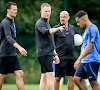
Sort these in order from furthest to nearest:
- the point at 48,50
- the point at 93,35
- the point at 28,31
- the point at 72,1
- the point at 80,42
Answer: the point at 72,1 → the point at 28,31 → the point at 80,42 → the point at 48,50 → the point at 93,35

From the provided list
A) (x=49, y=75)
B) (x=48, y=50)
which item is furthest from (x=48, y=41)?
(x=49, y=75)

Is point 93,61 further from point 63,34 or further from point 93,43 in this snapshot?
point 63,34

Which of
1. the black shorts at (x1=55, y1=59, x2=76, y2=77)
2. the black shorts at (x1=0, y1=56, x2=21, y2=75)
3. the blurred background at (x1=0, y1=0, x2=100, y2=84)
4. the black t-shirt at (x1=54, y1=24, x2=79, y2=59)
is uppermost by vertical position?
the blurred background at (x1=0, y1=0, x2=100, y2=84)

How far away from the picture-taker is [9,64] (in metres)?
7.91

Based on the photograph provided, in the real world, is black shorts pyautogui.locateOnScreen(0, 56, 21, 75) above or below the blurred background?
below

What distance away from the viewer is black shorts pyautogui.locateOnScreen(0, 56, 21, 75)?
786cm

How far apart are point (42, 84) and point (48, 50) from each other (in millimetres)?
877

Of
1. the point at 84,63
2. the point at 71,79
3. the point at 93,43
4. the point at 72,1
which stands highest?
the point at 72,1

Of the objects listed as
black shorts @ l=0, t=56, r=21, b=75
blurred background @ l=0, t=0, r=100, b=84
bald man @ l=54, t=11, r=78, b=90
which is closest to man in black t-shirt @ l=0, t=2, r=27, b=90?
black shorts @ l=0, t=56, r=21, b=75

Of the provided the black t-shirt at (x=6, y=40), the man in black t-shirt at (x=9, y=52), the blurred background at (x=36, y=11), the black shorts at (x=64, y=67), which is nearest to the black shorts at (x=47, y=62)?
the man in black t-shirt at (x=9, y=52)

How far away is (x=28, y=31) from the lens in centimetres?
2392

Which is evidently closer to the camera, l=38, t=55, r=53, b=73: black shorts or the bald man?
l=38, t=55, r=53, b=73: black shorts

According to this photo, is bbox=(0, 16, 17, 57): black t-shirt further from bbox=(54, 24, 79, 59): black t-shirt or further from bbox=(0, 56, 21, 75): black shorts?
bbox=(54, 24, 79, 59): black t-shirt

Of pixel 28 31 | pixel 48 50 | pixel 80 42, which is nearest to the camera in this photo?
pixel 48 50
